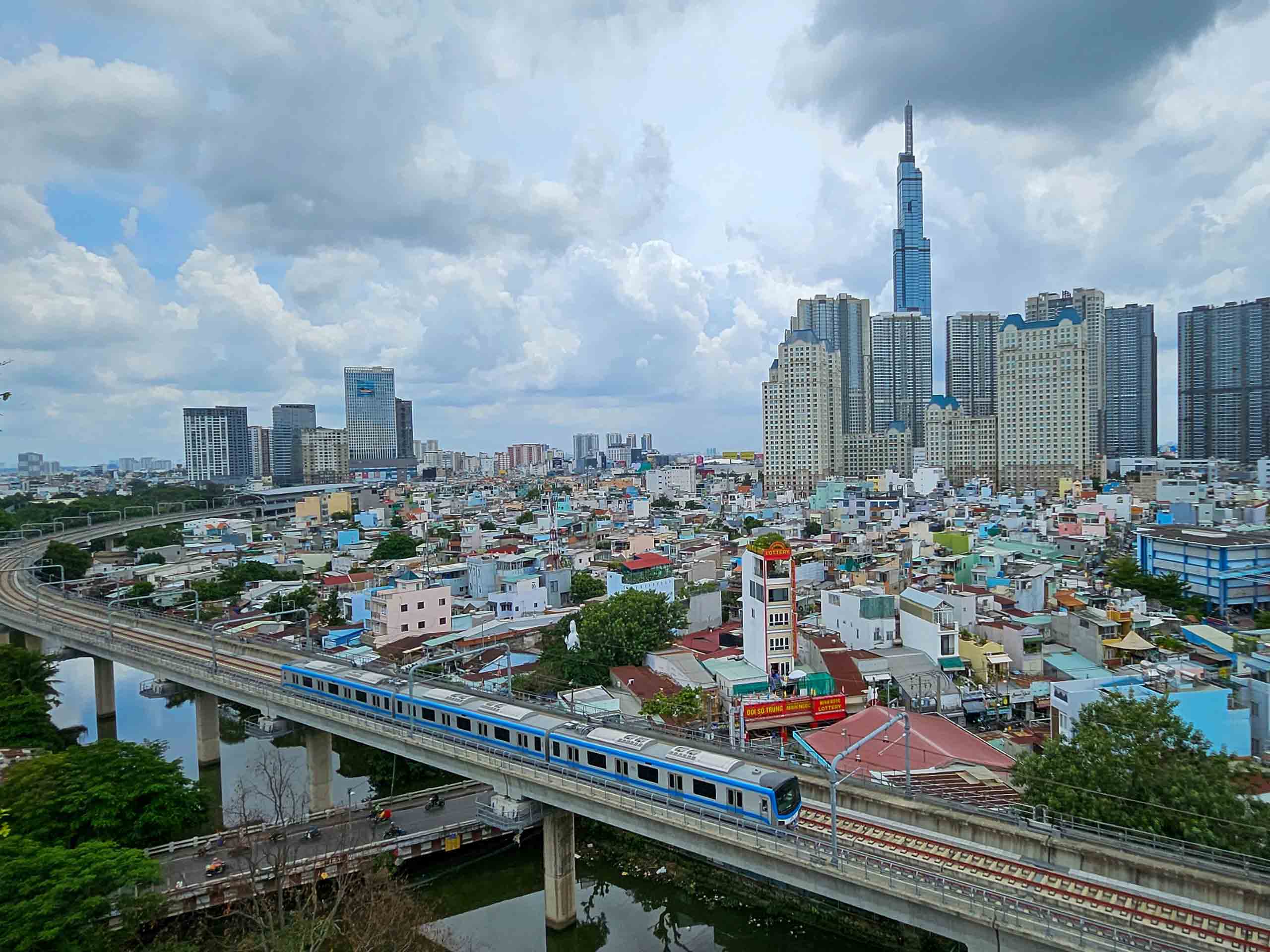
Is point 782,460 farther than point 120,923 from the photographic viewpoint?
Yes

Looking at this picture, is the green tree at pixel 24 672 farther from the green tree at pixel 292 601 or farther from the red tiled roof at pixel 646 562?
the red tiled roof at pixel 646 562

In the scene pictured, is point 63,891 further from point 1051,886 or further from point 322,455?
point 322,455

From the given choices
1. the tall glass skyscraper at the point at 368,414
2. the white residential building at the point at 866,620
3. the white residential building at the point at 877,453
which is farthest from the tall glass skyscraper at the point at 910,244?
the white residential building at the point at 866,620

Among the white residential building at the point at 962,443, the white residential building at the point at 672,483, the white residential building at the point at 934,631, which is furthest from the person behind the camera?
the white residential building at the point at 672,483

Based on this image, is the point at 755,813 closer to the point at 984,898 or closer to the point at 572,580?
the point at 984,898

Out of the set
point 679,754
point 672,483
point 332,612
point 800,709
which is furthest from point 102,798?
point 672,483

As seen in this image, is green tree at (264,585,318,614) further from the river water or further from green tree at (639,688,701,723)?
green tree at (639,688,701,723)

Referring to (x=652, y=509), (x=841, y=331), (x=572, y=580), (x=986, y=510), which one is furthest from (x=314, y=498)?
(x=841, y=331)

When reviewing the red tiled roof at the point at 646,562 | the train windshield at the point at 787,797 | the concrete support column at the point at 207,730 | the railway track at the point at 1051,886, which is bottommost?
the concrete support column at the point at 207,730
